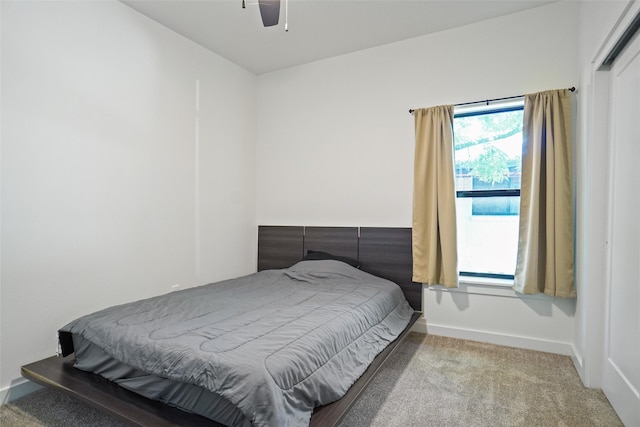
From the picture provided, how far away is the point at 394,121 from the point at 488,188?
111cm

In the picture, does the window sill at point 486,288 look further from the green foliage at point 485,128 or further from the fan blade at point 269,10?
the fan blade at point 269,10

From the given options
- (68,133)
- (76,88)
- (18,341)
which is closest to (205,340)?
(18,341)

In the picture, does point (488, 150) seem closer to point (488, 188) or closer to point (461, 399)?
point (488, 188)

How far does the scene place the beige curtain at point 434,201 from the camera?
310 cm

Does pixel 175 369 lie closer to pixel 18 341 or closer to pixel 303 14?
pixel 18 341

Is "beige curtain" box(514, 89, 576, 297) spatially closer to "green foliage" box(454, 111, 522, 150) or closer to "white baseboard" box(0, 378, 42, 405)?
"green foliage" box(454, 111, 522, 150)

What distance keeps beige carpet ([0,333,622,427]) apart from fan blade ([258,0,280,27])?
2240mm

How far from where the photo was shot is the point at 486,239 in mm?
3193

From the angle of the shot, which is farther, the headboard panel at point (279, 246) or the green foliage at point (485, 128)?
the headboard panel at point (279, 246)

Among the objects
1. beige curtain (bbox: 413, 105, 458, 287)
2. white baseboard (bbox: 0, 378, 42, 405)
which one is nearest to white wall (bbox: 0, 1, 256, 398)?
white baseboard (bbox: 0, 378, 42, 405)

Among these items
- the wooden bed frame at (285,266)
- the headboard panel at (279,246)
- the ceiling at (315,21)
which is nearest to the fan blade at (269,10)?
the ceiling at (315,21)

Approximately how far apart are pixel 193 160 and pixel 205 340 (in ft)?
7.22

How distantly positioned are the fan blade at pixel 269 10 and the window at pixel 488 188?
2.07 meters

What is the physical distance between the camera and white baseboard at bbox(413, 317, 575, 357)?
110 inches
